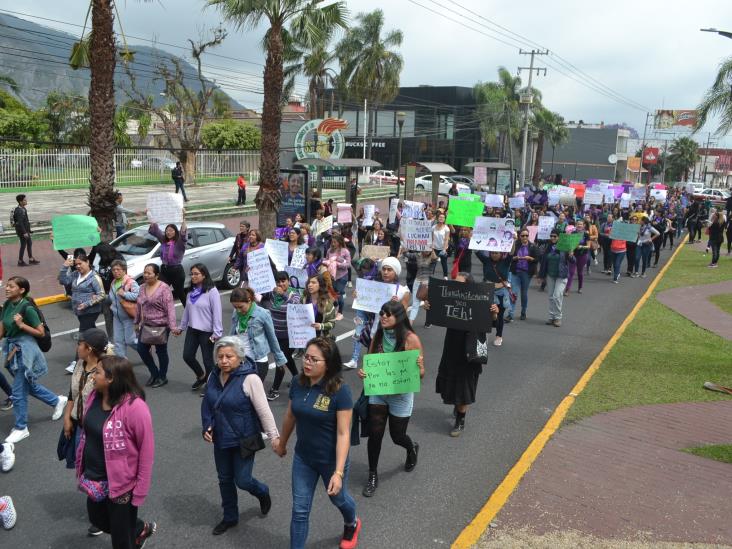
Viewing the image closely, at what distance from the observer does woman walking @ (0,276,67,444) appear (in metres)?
6.26

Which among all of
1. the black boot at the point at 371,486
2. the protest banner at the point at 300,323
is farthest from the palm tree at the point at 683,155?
the black boot at the point at 371,486

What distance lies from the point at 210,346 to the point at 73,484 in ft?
7.84

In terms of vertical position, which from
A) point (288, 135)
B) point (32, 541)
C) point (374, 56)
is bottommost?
point (32, 541)

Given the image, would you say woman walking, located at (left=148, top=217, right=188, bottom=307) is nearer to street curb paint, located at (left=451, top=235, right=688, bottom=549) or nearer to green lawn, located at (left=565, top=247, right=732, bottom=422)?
street curb paint, located at (left=451, top=235, right=688, bottom=549)

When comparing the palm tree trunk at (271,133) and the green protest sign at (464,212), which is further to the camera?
the palm tree trunk at (271,133)

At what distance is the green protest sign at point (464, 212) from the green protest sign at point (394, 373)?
9.72 metres

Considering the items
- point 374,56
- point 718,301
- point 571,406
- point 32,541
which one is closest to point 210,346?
point 32,541

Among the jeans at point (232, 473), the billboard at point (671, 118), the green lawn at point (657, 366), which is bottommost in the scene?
the green lawn at point (657, 366)

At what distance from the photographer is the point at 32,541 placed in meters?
4.76

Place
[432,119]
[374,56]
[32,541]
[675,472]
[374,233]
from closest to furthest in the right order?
1. [32,541]
2. [675,472]
3. [374,233]
4. [374,56]
5. [432,119]

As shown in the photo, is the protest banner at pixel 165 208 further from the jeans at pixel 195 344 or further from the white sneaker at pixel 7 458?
the white sneaker at pixel 7 458

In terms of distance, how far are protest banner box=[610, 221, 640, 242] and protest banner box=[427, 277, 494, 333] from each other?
11.4 meters

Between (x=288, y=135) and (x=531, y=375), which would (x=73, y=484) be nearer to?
(x=531, y=375)

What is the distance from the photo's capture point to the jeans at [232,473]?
4.66 m
